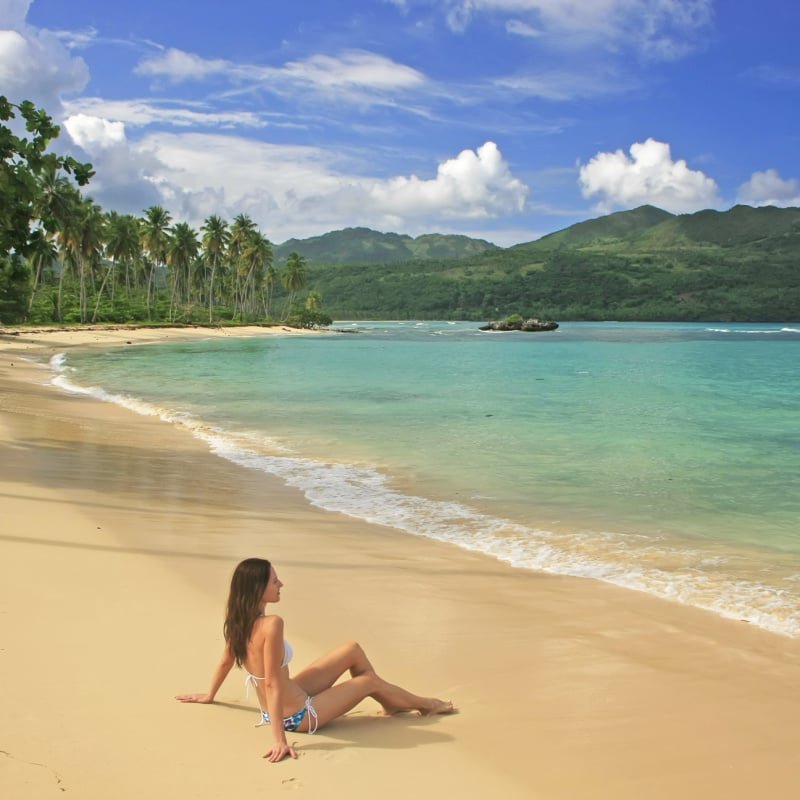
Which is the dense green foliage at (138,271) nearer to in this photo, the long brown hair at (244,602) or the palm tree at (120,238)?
the palm tree at (120,238)

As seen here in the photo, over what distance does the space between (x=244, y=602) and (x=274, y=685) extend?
1.43 ft

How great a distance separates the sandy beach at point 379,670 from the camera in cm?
365

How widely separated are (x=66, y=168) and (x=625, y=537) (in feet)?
28.8

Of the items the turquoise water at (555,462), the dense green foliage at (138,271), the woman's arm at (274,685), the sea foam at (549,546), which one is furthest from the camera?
the dense green foliage at (138,271)

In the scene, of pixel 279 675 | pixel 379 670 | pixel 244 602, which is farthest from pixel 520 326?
pixel 279 675

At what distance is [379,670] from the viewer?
16.6ft

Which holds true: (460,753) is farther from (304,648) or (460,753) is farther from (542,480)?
(542,480)

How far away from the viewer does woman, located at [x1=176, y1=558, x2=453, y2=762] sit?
3.97 meters

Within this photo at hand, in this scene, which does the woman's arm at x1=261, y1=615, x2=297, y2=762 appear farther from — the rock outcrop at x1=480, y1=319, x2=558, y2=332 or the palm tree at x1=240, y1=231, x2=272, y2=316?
the rock outcrop at x1=480, y1=319, x2=558, y2=332

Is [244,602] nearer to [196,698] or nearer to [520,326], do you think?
[196,698]

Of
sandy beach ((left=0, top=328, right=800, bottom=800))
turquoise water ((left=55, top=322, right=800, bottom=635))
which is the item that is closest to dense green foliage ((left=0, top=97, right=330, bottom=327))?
turquoise water ((left=55, top=322, right=800, bottom=635))

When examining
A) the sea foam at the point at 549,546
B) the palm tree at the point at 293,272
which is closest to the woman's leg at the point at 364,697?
the sea foam at the point at 549,546

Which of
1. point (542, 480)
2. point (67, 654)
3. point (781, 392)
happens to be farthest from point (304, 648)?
point (781, 392)

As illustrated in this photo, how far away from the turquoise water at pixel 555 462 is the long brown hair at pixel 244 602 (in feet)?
13.9
